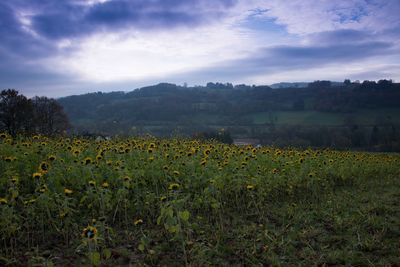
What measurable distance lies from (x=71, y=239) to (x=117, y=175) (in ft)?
4.42

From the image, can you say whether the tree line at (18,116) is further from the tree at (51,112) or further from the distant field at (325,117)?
the distant field at (325,117)

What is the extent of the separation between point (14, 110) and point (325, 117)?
67.1m

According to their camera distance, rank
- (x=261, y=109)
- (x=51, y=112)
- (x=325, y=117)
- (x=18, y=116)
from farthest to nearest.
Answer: (x=261, y=109), (x=325, y=117), (x=51, y=112), (x=18, y=116)

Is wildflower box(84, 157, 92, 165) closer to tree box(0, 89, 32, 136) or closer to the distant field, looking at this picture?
tree box(0, 89, 32, 136)

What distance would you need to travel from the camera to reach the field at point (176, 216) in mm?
3652

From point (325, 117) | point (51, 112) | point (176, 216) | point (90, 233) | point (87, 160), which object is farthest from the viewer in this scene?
point (325, 117)

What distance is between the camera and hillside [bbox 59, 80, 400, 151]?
218 ft

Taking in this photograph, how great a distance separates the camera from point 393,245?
409 centimetres

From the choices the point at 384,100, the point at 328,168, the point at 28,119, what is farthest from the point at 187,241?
the point at 384,100

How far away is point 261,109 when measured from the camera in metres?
85.8


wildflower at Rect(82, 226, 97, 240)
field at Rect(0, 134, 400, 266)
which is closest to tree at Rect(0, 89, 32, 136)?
field at Rect(0, 134, 400, 266)

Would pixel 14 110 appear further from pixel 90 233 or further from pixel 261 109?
pixel 261 109

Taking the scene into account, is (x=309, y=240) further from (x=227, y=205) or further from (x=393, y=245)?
(x=227, y=205)

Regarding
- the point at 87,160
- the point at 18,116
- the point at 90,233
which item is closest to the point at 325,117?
the point at 18,116
